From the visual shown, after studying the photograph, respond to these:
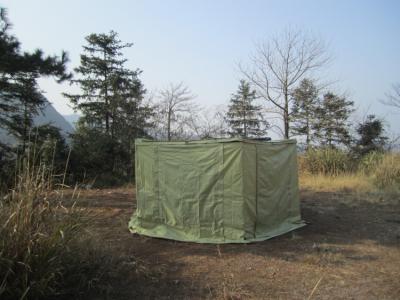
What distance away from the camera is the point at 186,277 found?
15.6 ft

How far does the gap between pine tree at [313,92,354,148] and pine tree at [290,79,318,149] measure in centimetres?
55

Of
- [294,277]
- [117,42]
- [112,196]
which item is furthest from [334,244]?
[117,42]

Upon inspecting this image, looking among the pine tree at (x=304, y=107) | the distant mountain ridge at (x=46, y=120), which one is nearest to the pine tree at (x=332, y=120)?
the pine tree at (x=304, y=107)

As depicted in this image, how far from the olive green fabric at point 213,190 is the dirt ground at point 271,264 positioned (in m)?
0.26

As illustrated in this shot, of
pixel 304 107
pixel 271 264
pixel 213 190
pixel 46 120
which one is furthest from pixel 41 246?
pixel 304 107

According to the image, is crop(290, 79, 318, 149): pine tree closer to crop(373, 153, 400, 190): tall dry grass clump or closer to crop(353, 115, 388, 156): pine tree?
crop(353, 115, 388, 156): pine tree

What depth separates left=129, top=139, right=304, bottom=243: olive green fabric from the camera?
6.20 m

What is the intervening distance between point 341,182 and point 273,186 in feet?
21.5

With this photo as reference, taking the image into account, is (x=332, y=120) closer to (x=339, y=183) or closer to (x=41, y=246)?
(x=339, y=183)

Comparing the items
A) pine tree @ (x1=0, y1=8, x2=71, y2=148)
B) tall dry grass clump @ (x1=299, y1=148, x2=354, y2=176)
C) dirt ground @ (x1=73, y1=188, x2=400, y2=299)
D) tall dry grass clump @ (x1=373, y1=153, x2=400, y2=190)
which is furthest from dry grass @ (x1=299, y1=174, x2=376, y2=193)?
pine tree @ (x1=0, y1=8, x2=71, y2=148)

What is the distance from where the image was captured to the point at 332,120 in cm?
2377

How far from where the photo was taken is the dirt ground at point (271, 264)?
4.36 metres

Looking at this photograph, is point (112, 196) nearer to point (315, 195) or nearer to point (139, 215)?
point (139, 215)

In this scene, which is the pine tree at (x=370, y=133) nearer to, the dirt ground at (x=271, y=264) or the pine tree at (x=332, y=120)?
the pine tree at (x=332, y=120)
